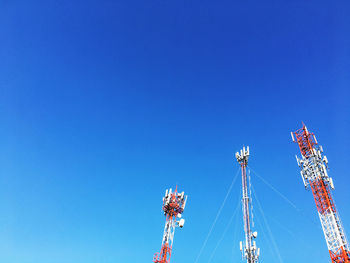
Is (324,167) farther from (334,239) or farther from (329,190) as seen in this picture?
(334,239)

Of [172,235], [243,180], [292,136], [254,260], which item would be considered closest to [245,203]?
[243,180]

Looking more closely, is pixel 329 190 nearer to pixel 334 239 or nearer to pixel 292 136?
pixel 334 239

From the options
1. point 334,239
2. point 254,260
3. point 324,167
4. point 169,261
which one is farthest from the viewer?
point 324,167

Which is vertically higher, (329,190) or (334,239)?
(329,190)

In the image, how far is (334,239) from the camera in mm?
40156

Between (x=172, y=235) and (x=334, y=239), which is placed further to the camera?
(x=172, y=235)

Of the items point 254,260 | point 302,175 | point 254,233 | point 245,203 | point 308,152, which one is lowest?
point 254,260

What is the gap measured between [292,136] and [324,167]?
33.6ft

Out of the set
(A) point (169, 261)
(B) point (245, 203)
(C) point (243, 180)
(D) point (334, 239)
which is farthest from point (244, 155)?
(A) point (169, 261)

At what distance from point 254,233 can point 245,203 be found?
544 cm

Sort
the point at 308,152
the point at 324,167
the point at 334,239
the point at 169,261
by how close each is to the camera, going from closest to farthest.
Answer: the point at 334,239
the point at 169,261
the point at 324,167
the point at 308,152

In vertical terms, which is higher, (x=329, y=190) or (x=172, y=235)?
(x=329, y=190)

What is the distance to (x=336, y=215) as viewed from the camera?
137 ft

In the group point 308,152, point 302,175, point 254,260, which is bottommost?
point 254,260
